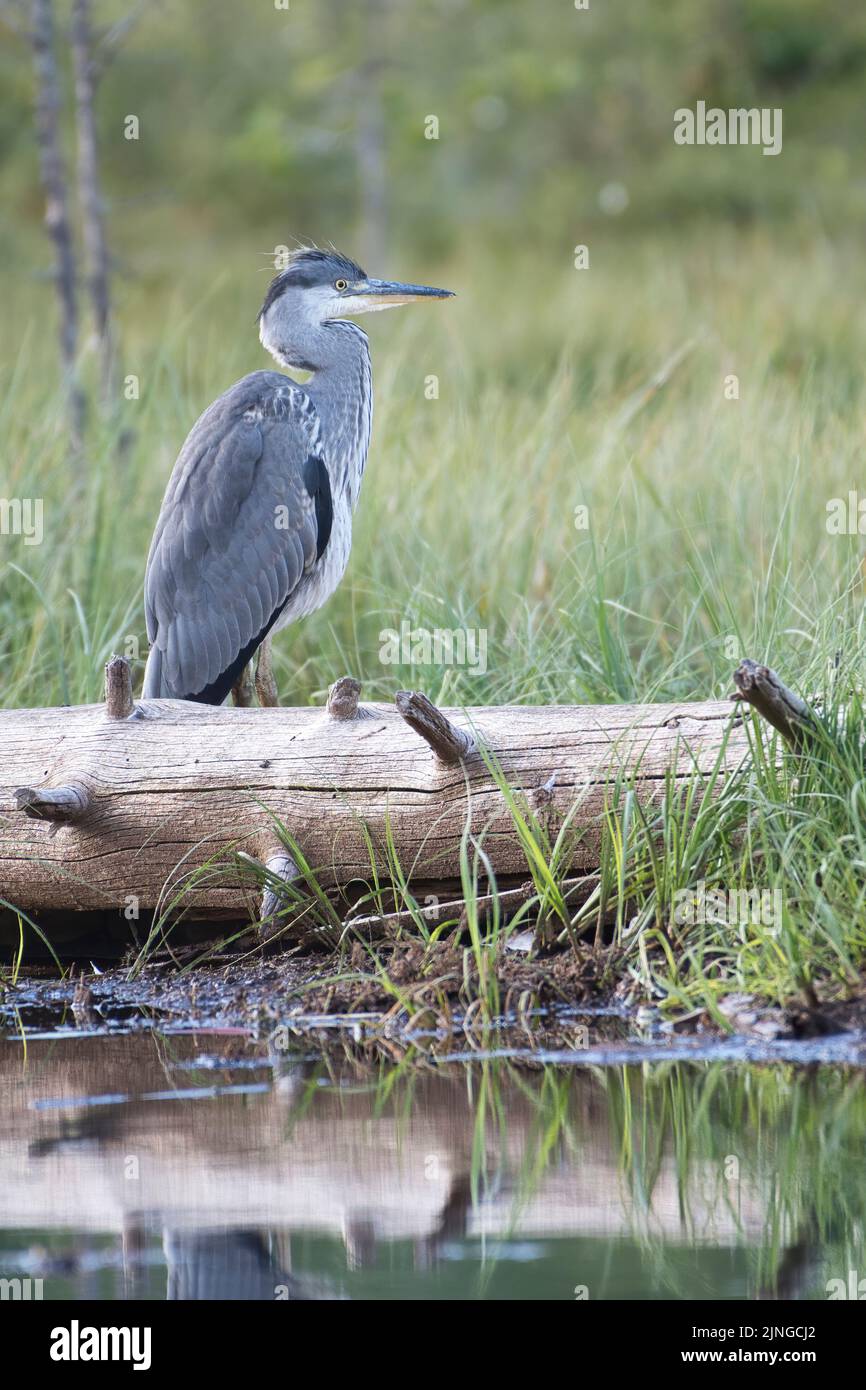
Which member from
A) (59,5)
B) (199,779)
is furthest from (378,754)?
(59,5)

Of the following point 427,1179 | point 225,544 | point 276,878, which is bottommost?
point 427,1179

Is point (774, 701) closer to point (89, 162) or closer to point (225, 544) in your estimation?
point (225, 544)

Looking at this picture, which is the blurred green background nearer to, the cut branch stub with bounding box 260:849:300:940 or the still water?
the cut branch stub with bounding box 260:849:300:940

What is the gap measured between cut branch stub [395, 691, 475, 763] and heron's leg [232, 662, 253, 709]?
1.84 metres

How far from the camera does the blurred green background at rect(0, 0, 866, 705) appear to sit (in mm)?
6590

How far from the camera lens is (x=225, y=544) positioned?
20.2 ft

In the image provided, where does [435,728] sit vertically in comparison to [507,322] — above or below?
below

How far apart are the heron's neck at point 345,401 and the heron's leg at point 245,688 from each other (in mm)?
789

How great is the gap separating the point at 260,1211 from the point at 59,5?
1053 inches

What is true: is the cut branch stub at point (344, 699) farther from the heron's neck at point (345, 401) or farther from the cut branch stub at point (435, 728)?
the heron's neck at point (345, 401)

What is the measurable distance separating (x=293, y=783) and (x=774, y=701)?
1425mm

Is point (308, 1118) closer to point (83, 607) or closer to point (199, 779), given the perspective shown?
point (199, 779)

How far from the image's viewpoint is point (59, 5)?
87.2 ft

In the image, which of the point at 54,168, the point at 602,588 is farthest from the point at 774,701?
the point at 54,168
